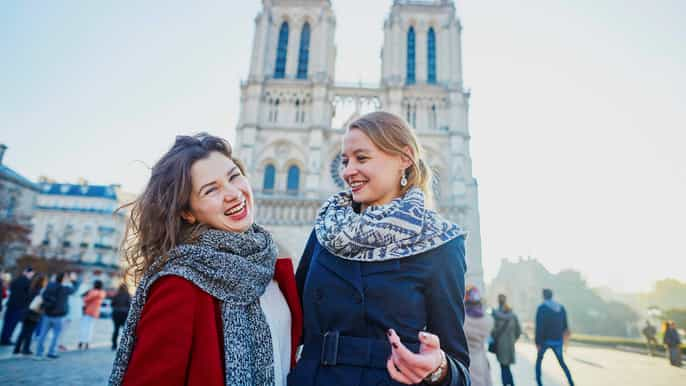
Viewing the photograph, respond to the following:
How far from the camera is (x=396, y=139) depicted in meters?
1.69

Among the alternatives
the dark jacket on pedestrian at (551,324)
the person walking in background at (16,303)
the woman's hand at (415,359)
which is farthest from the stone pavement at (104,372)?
the woman's hand at (415,359)

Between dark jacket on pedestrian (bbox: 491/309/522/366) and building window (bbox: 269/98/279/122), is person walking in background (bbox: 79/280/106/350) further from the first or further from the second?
building window (bbox: 269/98/279/122)

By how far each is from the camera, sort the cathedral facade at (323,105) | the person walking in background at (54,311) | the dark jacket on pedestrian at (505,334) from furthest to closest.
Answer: the cathedral facade at (323,105) → the person walking in background at (54,311) → the dark jacket on pedestrian at (505,334)

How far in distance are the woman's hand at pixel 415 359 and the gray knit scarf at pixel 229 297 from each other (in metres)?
0.65

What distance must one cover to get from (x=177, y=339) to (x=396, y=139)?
1146mm

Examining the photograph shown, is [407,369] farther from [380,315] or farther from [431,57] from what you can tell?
[431,57]

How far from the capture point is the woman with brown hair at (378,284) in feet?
4.51

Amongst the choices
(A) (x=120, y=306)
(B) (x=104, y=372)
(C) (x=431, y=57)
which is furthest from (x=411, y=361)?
(C) (x=431, y=57)

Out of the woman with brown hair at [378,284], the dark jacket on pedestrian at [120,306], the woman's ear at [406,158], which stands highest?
the woman's ear at [406,158]

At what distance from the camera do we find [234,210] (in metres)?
1.74

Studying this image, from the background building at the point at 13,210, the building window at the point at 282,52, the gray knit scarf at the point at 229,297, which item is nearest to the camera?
the gray knit scarf at the point at 229,297

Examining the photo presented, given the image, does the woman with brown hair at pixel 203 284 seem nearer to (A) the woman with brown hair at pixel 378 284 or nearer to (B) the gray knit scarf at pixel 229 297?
(B) the gray knit scarf at pixel 229 297

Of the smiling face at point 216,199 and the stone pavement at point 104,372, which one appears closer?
the smiling face at point 216,199

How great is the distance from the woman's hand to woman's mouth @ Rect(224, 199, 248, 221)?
37.1 inches
